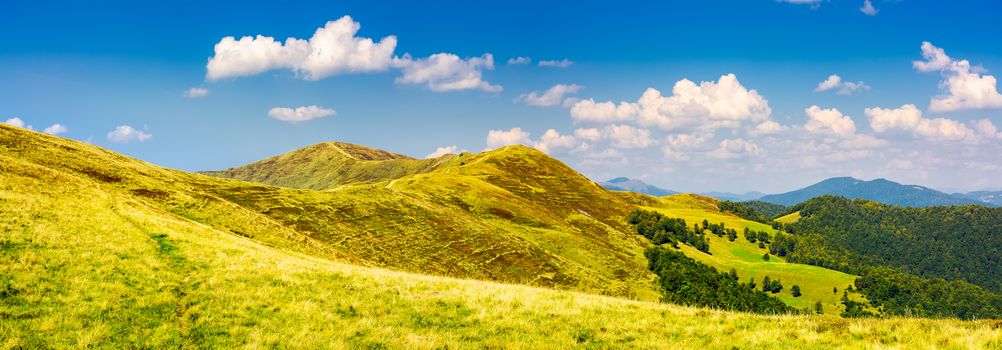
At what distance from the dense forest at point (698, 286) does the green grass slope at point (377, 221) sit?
20.8 feet

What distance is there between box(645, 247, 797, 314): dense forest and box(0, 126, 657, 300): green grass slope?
633cm

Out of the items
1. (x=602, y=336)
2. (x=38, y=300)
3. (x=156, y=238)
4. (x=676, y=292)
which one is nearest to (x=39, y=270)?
(x=38, y=300)

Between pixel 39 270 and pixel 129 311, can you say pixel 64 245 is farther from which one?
pixel 129 311

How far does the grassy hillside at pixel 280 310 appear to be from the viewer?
56.0 feet

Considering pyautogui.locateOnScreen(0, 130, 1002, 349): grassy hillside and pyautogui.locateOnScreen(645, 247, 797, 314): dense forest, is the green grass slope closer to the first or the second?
pyautogui.locateOnScreen(645, 247, 797, 314): dense forest

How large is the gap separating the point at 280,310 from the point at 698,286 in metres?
139

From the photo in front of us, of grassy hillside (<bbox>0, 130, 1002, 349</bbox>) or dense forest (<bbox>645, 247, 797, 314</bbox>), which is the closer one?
grassy hillside (<bbox>0, 130, 1002, 349</bbox>)

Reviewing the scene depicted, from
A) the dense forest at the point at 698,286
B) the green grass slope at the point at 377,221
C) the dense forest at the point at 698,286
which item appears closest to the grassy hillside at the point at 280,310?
the green grass slope at the point at 377,221

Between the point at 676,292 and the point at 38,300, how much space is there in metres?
122

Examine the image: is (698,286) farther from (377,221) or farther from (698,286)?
(377,221)

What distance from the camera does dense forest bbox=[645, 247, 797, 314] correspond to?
415 ft

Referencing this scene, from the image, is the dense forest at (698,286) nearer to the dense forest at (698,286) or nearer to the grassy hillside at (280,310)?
the dense forest at (698,286)

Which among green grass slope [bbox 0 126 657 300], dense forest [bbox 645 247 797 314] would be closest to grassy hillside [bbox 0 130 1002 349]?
green grass slope [bbox 0 126 657 300]

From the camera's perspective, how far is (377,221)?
90938mm
